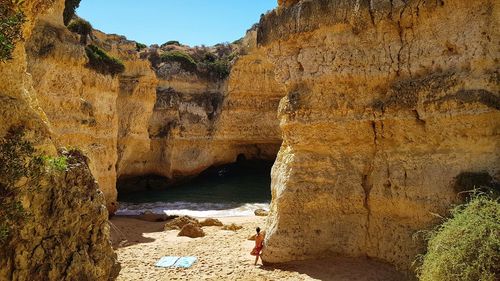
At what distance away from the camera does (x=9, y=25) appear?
16.1 feet

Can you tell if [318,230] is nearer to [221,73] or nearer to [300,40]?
[300,40]

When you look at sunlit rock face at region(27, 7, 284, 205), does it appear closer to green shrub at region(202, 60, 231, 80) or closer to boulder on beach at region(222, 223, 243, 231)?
green shrub at region(202, 60, 231, 80)

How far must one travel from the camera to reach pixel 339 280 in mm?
8266

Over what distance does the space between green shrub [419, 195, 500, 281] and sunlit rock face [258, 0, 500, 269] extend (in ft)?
4.57

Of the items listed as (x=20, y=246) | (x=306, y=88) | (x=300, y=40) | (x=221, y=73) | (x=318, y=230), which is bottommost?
(x=318, y=230)

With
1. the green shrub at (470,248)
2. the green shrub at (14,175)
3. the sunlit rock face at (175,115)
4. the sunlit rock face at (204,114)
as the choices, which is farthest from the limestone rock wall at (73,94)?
the green shrub at (470,248)

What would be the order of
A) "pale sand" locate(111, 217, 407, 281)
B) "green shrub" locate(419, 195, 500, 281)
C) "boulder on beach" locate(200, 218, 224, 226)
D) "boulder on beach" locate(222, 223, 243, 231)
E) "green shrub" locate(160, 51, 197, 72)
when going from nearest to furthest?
"green shrub" locate(419, 195, 500, 281)
"pale sand" locate(111, 217, 407, 281)
"boulder on beach" locate(222, 223, 243, 231)
"boulder on beach" locate(200, 218, 224, 226)
"green shrub" locate(160, 51, 197, 72)

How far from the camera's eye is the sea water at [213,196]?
74.0 ft

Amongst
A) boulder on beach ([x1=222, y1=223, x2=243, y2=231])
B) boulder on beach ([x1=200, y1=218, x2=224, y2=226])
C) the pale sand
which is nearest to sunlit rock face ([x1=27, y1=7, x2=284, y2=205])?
boulder on beach ([x1=200, y1=218, x2=224, y2=226])

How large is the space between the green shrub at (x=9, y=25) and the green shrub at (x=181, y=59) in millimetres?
26557

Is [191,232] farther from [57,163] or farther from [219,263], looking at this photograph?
[57,163]

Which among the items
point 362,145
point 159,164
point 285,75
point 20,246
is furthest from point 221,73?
point 20,246

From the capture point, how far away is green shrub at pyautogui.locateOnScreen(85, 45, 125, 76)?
61.8 feet

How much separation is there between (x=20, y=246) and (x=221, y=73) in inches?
1112
